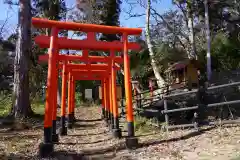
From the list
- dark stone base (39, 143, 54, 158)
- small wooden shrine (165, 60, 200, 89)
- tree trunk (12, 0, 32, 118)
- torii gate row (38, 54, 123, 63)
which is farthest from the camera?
small wooden shrine (165, 60, 200, 89)

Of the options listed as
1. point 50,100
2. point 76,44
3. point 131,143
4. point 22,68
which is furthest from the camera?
point 22,68

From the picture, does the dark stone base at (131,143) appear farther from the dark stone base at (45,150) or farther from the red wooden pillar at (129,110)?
the dark stone base at (45,150)

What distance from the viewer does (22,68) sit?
1272 cm

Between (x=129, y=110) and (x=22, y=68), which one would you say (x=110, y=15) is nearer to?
(x=22, y=68)

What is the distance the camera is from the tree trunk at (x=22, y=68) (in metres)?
12.6

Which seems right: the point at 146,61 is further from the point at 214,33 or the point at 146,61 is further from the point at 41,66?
the point at 41,66

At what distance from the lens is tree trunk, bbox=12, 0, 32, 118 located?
41.4ft

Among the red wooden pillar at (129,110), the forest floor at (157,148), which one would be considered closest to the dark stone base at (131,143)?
the red wooden pillar at (129,110)

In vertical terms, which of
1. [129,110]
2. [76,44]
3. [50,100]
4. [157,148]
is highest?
[76,44]

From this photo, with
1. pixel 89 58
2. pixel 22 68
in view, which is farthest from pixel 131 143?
pixel 22 68

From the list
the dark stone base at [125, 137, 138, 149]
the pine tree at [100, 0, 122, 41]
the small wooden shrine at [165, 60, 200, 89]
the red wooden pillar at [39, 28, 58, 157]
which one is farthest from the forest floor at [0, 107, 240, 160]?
the pine tree at [100, 0, 122, 41]

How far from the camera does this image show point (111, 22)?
25.4 meters

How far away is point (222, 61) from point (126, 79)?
61.8 ft

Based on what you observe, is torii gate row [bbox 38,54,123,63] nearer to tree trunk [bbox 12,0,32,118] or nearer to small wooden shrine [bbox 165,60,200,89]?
tree trunk [bbox 12,0,32,118]
